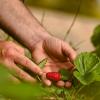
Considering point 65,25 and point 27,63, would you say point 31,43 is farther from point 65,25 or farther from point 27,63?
point 65,25

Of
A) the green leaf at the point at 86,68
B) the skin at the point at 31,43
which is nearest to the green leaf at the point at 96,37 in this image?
the skin at the point at 31,43

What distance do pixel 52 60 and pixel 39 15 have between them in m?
2.35

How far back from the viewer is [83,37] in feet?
12.9

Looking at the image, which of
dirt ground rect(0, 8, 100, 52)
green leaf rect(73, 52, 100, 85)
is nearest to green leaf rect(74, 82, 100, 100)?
green leaf rect(73, 52, 100, 85)

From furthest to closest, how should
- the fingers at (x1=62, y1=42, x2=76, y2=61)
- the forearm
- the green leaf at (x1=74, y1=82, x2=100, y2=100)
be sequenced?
the forearm
the fingers at (x1=62, y1=42, x2=76, y2=61)
the green leaf at (x1=74, y1=82, x2=100, y2=100)

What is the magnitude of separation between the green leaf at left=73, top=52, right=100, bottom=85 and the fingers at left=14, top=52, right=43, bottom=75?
0.15 metres

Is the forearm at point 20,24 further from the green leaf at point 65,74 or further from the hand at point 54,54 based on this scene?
the green leaf at point 65,74

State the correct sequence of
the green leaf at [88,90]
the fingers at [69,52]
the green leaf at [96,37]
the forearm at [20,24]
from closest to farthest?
1. the green leaf at [88,90]
2. the fingers at [69,52]
3. the forearm at [20,24]
4. the green leaf at [96,37]

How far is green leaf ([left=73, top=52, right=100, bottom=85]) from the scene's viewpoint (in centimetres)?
151

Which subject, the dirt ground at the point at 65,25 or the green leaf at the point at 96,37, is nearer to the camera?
the green leaf at the point at 96,37

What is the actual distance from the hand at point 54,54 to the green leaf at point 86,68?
0.36 feet

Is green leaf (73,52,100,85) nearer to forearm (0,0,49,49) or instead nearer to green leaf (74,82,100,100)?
green leaf (74,82,100,100)

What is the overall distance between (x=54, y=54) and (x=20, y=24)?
1.80 ft

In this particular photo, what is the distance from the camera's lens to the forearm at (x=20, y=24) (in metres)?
Answer: 2.22
